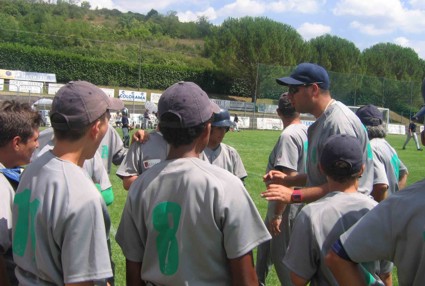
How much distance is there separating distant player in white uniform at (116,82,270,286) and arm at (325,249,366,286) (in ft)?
1.16

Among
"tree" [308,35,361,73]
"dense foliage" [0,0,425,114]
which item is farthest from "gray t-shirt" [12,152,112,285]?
"tree" [308,35,361,73]

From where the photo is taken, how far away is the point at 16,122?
10.6ft

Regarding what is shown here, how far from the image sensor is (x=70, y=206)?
2352 mm

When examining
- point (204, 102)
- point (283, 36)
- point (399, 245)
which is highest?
point (283, 36)

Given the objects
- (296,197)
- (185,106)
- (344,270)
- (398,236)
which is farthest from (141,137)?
(398,236)

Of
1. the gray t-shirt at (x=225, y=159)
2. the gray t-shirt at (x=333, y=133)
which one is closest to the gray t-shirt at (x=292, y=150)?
the gray t-shirt at (x=225, y=159)

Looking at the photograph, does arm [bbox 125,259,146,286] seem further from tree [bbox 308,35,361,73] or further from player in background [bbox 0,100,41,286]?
tree [bbox 308,35,361,73]

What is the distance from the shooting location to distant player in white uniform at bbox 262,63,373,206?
375cm

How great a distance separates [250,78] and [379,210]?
66735 mm

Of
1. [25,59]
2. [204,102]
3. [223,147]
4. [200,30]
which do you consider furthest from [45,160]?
[200,30]

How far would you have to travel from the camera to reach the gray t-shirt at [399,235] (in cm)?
204

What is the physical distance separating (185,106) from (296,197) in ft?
4.36

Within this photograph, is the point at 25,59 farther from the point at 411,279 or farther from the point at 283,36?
the point at 411,279

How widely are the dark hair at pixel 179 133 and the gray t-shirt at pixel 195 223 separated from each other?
0.10m
